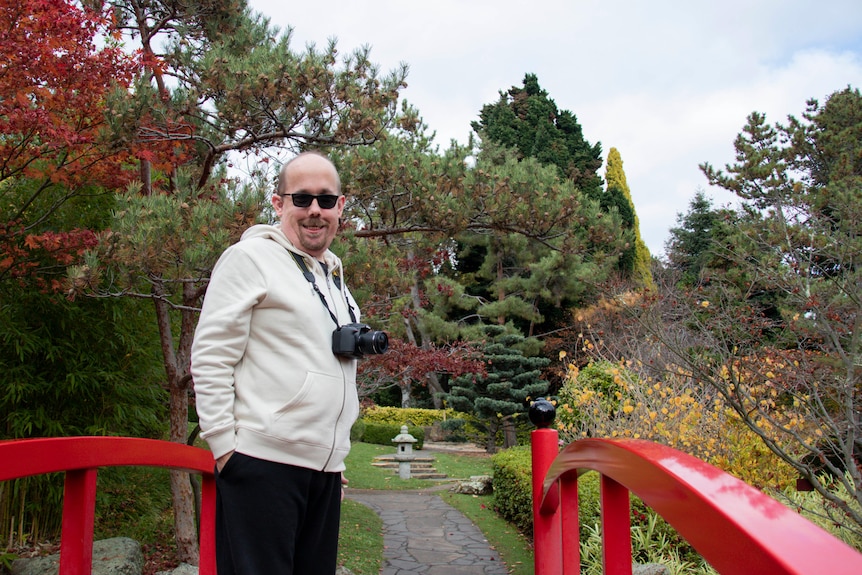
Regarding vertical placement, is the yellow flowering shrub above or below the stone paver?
above

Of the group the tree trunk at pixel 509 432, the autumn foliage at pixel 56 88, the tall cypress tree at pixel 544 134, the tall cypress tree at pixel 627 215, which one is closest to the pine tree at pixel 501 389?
the tree trunk at pixel 509 432

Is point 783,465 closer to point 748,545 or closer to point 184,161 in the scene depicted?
point 184,161

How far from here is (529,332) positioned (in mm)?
20312

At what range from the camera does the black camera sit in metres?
1.83

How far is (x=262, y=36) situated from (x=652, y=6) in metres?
3.37

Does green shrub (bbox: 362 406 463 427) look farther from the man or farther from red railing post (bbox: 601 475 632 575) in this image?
red railing post (bbox: 601 475 632 575)

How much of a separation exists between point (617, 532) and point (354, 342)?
0.84 metres

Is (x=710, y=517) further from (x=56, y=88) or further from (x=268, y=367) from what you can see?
(x=56, y=88)

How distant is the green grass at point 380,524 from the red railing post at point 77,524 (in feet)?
13.3

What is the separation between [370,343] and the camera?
71.8 inches

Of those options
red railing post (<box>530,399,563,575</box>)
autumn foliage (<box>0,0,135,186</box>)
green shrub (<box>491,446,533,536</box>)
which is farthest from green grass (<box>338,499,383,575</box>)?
autumn foliage (<box>0,0,135,186</box>)

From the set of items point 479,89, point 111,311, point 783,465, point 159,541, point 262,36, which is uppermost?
point 479,89

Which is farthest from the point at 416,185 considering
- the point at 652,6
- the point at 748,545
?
the point at 748,545

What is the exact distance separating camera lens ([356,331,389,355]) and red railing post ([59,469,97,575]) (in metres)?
0.78
